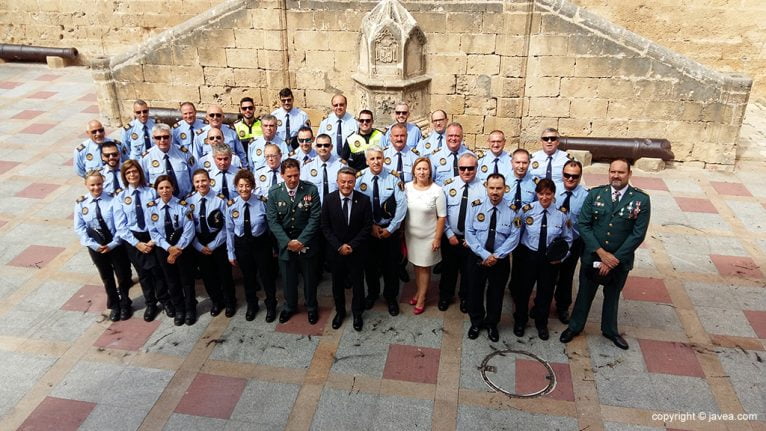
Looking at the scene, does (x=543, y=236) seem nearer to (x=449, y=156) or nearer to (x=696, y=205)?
(x=449, y=156)

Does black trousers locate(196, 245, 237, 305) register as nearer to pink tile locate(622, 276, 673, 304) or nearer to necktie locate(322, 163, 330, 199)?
necktie locate(322, 163, 330, 199)

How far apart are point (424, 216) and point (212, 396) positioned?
8.63 feet

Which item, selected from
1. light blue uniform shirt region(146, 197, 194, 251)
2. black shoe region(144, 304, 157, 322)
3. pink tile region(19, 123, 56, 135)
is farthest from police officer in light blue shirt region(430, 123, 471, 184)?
pink tile region(19, 123, 56, 135)

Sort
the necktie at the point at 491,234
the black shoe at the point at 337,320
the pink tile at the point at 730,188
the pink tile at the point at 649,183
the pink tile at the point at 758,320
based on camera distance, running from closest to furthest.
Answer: the necktie at the point at 491,234 → the pink tile at the point at 758,320 → the black shoe at the point at 337,320 → the pink tile at the point at 730,188 → the pink tile at the point at 649,183

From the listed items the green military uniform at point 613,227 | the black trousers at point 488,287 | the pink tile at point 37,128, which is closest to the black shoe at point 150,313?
the black trousers at point 488,287

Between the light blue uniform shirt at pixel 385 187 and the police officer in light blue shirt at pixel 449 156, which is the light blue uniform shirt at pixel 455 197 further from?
the police officer in light blue shirt at pixel 449 156

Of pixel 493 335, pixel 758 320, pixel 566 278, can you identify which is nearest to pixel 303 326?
pixel 493 335

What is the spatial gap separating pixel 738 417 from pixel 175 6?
15068mm

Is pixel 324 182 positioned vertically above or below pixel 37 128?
above

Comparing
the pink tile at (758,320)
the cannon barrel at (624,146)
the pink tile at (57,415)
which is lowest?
the pink tile at (57,415)

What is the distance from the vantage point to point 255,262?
19.7ft

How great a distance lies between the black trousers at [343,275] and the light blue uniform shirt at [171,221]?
1.43 metres

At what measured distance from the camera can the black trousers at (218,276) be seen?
5938 millimetres

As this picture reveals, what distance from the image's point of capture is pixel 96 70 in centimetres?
1163
